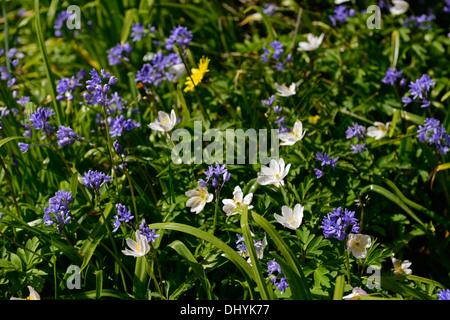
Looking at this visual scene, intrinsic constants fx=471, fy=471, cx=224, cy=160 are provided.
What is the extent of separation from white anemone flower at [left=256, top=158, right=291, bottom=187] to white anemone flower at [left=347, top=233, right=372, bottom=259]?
42cm

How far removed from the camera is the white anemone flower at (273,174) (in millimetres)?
2170

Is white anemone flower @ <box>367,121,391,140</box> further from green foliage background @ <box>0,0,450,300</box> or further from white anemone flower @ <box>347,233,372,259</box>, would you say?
white anemone flower @ <box>347,233,372,259</box>

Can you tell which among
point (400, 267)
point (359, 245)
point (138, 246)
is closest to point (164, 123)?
point (138, 246)

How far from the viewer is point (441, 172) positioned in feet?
8.16

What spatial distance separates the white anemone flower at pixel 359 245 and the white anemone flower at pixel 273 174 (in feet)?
1.38

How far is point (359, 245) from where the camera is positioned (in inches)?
76.8

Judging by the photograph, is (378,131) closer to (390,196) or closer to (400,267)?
(390,196)

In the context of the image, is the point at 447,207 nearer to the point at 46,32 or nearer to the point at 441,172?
the point at 441,172

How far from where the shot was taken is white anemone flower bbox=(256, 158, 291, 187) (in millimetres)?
2170

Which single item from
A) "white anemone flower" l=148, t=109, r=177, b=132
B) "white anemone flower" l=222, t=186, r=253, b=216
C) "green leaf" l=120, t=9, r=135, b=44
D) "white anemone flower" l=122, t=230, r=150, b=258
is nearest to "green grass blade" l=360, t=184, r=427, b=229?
"white anemone flower" l=222, t=186, r=253, b=216

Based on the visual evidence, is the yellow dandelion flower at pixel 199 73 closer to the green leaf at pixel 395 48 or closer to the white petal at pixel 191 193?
the white petal at pixel 191 193

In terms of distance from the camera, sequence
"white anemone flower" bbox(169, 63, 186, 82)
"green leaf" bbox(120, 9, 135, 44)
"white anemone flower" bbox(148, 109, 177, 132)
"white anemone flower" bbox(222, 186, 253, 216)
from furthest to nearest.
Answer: "green leaf" bbox(120, 9, 135, 44)
"white anemone flower" bbox(169, 63, 186, 82)
"white anemone flower" bbox(148, 109, 177, 132)
"white anemone flower" bbox(222, 186, 253, 216)

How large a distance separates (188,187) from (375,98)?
1420mm
